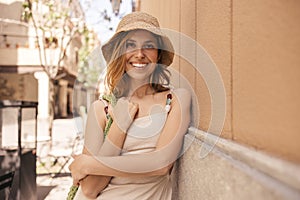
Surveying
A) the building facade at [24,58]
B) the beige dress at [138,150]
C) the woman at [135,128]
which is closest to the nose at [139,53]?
the woman at [135,128]

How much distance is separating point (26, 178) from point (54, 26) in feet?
16.4

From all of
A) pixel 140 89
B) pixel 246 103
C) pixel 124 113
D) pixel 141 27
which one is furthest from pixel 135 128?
pixel 246 103

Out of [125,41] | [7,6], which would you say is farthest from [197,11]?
[7,6]

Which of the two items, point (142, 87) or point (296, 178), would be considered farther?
point (142, 87)

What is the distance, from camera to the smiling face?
135cm

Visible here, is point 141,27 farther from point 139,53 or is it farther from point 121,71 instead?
point 121,71

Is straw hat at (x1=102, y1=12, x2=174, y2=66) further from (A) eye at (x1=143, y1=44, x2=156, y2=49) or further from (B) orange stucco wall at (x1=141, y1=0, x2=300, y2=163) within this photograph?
(B) orange stucco wall at (x1=141, y1=0, x2=300, y2=163)

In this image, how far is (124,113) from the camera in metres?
1.32

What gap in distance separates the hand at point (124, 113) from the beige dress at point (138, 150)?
4 cm

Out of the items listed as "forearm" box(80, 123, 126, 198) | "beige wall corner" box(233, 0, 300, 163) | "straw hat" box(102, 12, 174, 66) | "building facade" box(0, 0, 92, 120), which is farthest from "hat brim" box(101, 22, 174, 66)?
"building facade" box(0, 0, 92, 120)

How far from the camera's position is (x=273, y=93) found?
23.0 inches

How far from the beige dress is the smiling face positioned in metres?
0.21

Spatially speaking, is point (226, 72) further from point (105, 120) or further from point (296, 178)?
point (105, 120)

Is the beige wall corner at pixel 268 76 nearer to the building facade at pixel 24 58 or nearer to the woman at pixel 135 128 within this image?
the woman at pixel 135 128
